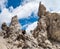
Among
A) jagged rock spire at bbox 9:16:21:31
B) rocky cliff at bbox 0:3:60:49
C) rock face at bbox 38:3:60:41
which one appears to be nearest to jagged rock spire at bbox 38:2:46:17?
rocky cliff at bbox 0:3:60:49

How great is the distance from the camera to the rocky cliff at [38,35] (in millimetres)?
40875

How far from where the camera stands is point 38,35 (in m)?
44.1

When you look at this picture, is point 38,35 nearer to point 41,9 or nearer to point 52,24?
point 52,24

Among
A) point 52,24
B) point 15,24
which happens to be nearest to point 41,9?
point 52,24

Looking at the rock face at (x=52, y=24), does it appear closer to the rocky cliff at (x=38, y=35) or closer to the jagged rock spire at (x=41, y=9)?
the rocky cliff at (x=38, y=35)

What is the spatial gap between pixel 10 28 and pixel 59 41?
9824mm

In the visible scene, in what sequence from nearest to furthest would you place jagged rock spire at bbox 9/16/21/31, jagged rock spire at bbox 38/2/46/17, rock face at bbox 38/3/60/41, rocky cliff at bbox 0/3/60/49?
rocky cliff at bbox 0/3/60/49 → rock face at bbox 38/3/60/41 → jagged rock spire at bbox 9/16/21/31 → jagged rock spire at bbox 38/2/46/17

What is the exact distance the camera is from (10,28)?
46.7 m

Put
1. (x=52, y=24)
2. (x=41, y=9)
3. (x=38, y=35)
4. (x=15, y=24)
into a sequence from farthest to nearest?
(x=41, y=9) → (x=15, y=24) → (x=52, y=24) → (x=38, y=35)

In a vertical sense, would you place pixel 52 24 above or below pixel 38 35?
above

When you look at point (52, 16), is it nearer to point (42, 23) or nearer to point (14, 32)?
point (42, 23)

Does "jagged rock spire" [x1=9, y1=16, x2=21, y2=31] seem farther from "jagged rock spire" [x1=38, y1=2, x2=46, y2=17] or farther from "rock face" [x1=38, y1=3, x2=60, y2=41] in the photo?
"rock face" [x1=38, y1=3, x2=60, y2=41]

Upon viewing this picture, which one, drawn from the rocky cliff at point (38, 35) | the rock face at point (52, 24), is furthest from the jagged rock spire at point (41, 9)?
the rock face at point (52, 24)

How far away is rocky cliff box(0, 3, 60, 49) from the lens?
40875mm
